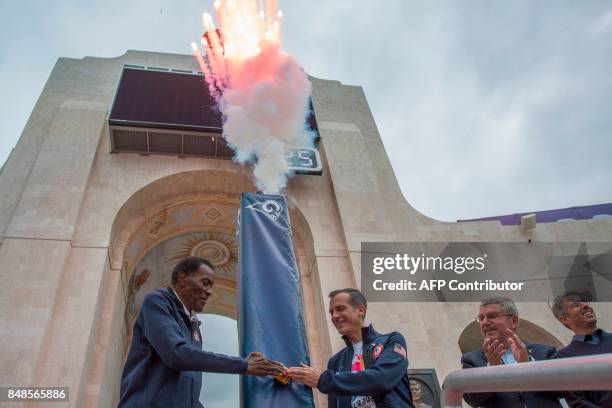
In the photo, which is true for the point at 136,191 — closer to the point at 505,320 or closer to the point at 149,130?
the point at 149,130

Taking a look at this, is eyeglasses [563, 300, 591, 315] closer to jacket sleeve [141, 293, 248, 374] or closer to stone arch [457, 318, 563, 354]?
jacket sleeve [141, 293, 248, 374]

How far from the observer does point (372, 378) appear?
120 inches

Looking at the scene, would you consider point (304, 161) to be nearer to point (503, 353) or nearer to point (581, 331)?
point (581, 331)

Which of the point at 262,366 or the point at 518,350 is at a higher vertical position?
the point at 262,366

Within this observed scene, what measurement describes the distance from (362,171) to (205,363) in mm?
10723

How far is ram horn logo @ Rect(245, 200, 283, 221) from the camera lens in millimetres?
5008

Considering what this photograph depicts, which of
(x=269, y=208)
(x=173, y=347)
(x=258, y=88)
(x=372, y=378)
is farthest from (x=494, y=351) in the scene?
(x=258, y=88)

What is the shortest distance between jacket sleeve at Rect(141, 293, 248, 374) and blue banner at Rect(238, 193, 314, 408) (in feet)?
1.15

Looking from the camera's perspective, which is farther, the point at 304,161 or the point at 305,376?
the point at 304,161

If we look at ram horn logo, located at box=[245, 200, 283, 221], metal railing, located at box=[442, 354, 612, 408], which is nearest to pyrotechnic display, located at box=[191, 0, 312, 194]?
ram horn logo, located at box=[245, 200, 283, 221]

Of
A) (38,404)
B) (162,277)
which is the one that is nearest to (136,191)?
(162,277)

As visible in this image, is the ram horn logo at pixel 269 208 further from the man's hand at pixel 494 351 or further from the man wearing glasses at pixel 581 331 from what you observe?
the man wearing glasses at pixel 581 331

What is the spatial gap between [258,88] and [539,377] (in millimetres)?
10116

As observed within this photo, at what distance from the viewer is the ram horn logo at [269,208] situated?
5008 mm
